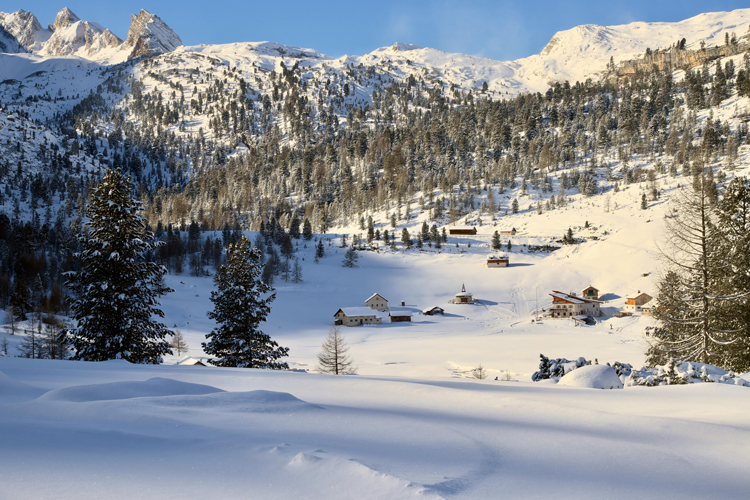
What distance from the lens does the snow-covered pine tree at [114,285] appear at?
44.3 ft

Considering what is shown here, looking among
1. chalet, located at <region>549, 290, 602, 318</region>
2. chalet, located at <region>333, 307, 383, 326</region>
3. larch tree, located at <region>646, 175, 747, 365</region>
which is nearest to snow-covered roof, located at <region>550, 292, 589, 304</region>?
chalet, located at <region>549, 290, 602, 318</region>

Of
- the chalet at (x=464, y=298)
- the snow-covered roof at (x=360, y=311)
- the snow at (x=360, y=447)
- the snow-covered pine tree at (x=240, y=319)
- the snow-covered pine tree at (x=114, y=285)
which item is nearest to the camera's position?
the snow at (x=360, y=447)

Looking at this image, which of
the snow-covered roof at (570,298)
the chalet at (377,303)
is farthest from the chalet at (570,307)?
the chalet at (377,303)

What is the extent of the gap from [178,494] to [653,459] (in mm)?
3286

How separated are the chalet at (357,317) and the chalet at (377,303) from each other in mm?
4801

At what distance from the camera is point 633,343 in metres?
39.5

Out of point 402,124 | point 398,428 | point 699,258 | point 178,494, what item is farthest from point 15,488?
point 402,124

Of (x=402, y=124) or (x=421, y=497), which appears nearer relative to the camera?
(x=421, y=497)

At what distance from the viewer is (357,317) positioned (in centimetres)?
5650

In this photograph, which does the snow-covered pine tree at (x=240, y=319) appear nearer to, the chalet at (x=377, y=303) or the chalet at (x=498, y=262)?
the chalet at (x=377, y=303)

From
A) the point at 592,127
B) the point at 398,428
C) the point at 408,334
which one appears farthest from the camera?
the point at 592,127

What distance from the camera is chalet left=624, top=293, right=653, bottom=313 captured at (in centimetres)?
5562

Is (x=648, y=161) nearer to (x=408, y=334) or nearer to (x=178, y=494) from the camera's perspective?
(x=408, y=334)

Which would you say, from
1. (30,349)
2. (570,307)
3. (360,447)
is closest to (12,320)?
(30,349)
